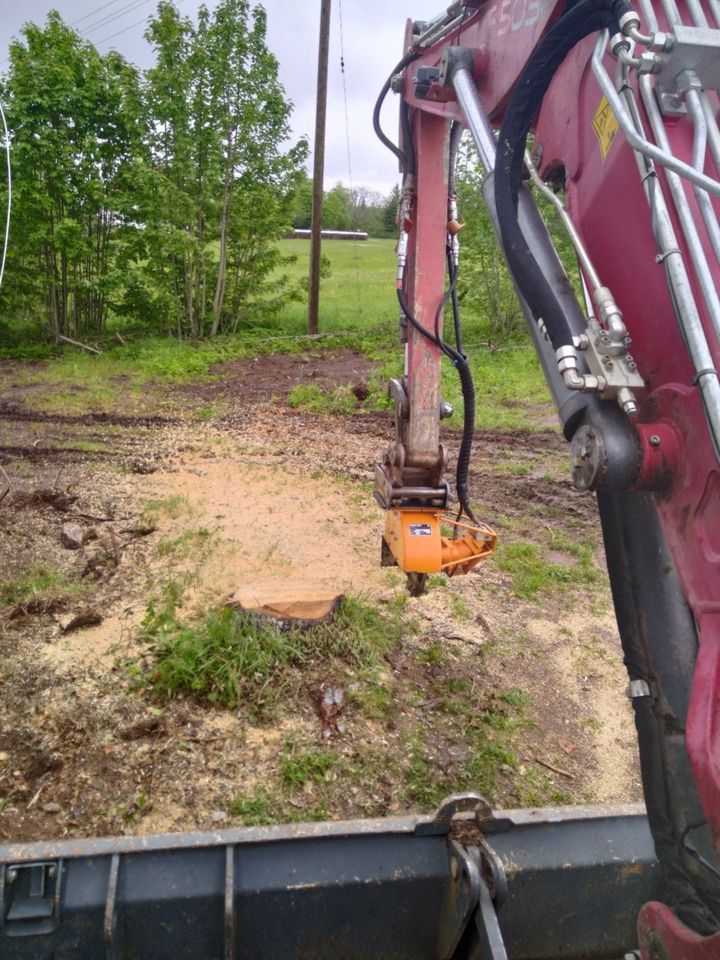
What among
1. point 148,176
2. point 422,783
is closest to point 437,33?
point 422,783

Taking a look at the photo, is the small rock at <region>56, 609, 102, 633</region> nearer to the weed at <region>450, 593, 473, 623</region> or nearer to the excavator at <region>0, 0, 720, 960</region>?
the weed at <region>450, 593, 473, 623</region>

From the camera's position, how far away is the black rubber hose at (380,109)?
11.1 feet

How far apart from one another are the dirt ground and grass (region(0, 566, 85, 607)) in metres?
0.03

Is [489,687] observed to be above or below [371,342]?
below

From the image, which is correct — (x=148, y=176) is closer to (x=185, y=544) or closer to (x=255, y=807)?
(x=185, y=544)

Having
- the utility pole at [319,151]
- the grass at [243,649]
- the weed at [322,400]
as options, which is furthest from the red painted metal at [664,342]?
the utility pole at [319,151]

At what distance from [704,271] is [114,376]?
10.8 meters

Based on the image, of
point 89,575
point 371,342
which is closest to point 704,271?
point 89,575

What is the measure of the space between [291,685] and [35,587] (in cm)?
185

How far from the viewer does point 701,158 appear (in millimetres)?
1392

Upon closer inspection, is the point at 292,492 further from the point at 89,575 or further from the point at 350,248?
the point at 350,248

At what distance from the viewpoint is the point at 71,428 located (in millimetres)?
8414

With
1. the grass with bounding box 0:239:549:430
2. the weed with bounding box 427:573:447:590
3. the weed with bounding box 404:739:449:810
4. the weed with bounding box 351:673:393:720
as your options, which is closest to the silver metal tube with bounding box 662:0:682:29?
the weed with bounding box 404:739:449:810

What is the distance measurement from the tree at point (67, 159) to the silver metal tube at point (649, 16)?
37.9 feet
